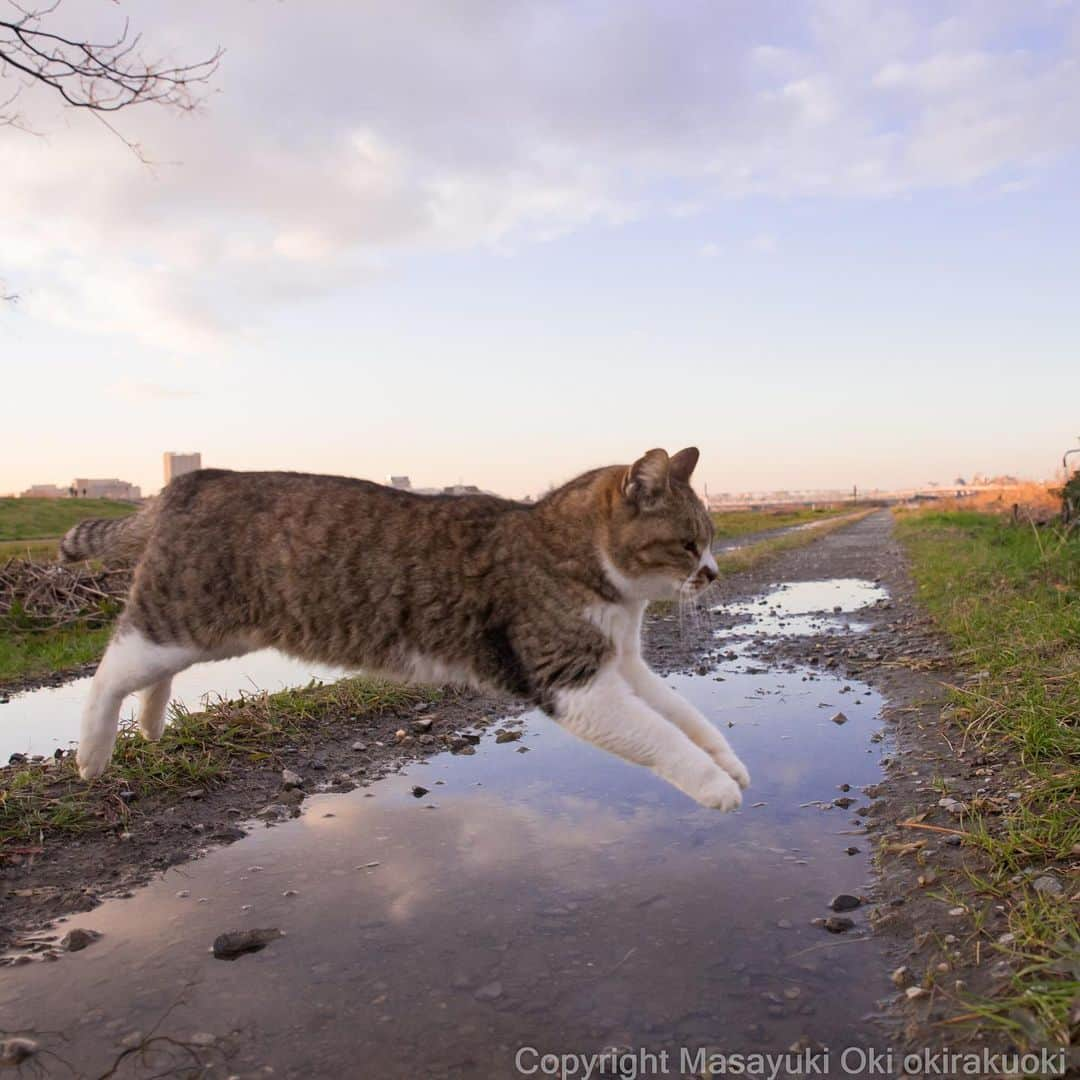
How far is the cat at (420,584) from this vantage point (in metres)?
4.69

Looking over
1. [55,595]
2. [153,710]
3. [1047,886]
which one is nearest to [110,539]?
[153,710]

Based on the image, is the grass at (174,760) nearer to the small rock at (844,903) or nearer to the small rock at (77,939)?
the small rock at (77,939)

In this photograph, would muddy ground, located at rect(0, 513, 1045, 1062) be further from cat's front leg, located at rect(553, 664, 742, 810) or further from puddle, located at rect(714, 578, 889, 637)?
puddle, located at rect(714, 578, 889, 637)

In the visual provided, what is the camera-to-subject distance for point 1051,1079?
7.75 ft

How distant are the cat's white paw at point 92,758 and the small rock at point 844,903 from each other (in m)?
4.06

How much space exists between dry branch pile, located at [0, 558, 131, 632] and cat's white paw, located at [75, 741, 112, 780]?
7038mm

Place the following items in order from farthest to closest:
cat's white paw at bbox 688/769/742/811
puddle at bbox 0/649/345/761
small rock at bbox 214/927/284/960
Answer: puddle at bbox 0/649/345/761, cat's white paw at bbox 688/769/742/811, small rock at bbox 214/927/284/960

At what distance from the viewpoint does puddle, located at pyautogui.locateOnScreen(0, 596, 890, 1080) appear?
9.41 ft

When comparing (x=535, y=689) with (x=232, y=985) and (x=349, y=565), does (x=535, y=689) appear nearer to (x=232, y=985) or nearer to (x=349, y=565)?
(x=349, y=565)

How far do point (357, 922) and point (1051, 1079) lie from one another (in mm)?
2530

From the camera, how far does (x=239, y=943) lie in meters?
3.42

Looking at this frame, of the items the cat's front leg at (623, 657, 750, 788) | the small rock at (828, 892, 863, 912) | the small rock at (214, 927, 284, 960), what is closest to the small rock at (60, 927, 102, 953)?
the small rock at (214, 927, 284, 960)

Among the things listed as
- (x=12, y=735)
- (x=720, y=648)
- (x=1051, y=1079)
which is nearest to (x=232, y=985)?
(x=1051, y=1079)

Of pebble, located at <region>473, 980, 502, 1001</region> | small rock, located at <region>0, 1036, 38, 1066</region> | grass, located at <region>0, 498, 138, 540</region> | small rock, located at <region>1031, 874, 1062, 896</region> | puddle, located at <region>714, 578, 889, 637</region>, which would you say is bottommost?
pebble, located at <region>473, 980, 502, 1001</region>
